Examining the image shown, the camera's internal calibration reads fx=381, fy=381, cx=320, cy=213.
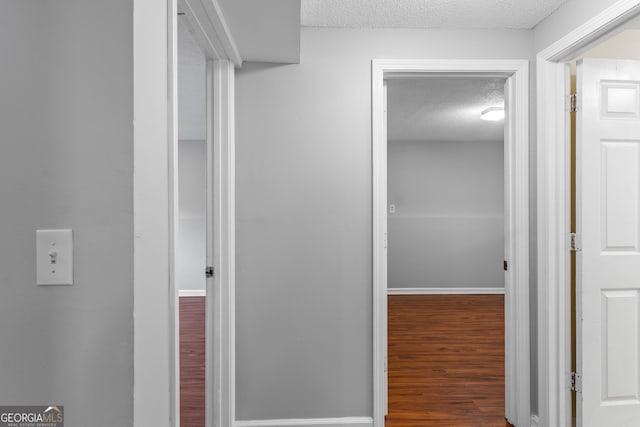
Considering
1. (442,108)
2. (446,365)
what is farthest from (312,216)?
(442,108)

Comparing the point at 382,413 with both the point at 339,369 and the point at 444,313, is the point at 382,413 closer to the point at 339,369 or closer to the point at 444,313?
the point at 339,369

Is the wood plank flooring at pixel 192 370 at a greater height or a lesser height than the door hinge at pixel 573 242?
lesser

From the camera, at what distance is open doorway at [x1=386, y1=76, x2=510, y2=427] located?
356 cm

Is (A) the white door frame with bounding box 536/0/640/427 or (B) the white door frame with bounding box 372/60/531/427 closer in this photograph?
(A) the white door frame with bounding box 536/0/640/427

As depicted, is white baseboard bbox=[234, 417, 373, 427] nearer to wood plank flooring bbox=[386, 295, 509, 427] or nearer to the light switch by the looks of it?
wood plank flooring bbox=[386, 295, 509, 427]

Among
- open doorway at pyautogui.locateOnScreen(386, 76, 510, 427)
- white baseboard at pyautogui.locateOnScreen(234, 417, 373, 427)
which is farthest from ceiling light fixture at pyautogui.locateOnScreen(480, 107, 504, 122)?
white baseboard at pyautogui.locateOnScreen(234, 417, 373, 427)

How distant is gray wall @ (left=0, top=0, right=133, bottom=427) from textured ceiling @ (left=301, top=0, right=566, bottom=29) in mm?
1415

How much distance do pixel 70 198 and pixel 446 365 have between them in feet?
10.4

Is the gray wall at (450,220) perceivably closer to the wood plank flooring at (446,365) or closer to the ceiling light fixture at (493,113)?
the wood plank flooring at (446,365)

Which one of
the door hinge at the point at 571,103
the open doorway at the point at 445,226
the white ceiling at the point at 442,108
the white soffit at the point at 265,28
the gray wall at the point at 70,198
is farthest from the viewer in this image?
the open doorway at the point at 445,226

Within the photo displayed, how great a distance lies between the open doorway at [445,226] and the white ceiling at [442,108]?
0.01 meters

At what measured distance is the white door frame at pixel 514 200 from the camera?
216 cm

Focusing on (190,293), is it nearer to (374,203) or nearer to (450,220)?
(450,220)

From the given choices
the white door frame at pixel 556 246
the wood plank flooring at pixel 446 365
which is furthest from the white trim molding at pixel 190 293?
the white door frame at pixel 556 246
